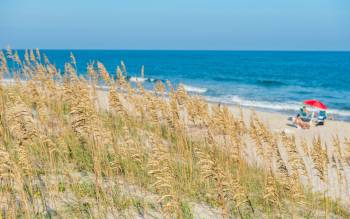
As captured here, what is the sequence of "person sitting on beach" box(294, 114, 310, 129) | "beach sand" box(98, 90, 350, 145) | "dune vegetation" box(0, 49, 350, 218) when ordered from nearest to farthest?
"dune vegetation" box(0, 49, 350, 218)
"beach sand" box(98, 90, 350, 145)
"person sitting on beach" box(294, 114, 310, 129)

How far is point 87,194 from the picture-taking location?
5297 mm

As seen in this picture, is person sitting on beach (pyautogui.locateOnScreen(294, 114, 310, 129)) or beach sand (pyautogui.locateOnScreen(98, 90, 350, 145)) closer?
beach sand (pyautogui.locateOnScreen(98, 90, 350, 145))

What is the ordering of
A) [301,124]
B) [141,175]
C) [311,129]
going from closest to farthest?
[141,175], [311,129], [301,124]

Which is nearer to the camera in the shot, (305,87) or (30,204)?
(30,204)

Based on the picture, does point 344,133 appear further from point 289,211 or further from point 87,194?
point 87,194

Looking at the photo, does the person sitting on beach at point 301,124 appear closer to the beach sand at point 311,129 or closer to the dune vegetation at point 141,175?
the beach sand at point 311,129

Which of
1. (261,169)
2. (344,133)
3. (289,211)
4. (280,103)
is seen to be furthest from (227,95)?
(289,211)

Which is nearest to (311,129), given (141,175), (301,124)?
(301,124)

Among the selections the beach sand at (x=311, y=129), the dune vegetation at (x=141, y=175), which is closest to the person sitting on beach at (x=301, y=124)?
the beach sand at (x=311, y=129)

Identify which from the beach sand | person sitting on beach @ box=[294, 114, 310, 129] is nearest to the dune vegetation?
the beach sand

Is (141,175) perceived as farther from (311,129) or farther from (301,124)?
(311,129)

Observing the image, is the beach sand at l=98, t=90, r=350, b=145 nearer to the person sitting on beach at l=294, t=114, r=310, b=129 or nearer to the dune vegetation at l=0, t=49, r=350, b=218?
the person sitting on beach at l=294, t=114, r=310, b=129

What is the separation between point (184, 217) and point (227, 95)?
1108 inches

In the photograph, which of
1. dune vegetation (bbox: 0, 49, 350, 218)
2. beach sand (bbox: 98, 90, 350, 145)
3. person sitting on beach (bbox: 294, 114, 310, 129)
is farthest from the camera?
person sitting on beach (bbox: 294, 114, 310, 129)
